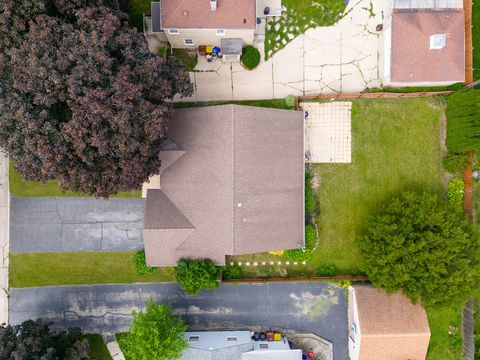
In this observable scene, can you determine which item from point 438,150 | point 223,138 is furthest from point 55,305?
point 438,150

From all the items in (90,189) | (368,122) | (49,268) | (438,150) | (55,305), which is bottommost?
(55,305)

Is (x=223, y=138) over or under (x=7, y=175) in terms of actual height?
over

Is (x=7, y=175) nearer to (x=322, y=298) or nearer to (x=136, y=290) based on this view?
(x=136, y=290)

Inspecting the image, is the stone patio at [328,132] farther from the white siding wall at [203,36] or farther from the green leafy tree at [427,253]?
the white siding wall at [203,36]

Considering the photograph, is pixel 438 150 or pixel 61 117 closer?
pixel 61 117

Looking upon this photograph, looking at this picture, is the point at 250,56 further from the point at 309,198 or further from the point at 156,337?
the point at 156,337

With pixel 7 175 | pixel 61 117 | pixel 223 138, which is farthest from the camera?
pixel 7 175

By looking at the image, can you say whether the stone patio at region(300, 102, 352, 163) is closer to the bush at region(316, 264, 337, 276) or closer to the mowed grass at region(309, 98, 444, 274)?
the mowed grass at region(309, 98, 444, 274)
